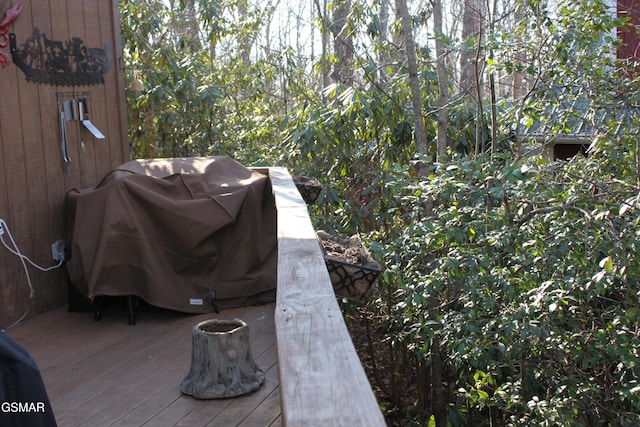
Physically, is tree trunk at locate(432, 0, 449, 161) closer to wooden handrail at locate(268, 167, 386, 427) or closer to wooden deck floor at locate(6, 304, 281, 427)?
wooden deck floor at locate(6, 304, 281, 427)

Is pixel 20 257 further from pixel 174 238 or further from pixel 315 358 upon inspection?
pixel 315 358

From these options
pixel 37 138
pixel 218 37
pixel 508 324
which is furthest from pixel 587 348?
pixel 218 37

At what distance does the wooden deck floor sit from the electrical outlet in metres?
0.34

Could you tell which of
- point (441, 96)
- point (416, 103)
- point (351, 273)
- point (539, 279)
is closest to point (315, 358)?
point (351, 273)

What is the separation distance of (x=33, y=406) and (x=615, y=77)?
4.24 meters

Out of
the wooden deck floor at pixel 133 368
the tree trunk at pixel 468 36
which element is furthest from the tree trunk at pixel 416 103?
the wooden deck floor at pixel 133 368

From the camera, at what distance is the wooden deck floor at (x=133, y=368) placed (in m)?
3.24

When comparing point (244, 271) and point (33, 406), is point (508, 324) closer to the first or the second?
point (244, 271)

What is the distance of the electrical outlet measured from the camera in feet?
15.7

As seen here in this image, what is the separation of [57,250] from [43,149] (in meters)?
0.66

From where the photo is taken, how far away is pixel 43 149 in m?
4.66

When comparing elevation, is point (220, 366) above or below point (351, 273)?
below

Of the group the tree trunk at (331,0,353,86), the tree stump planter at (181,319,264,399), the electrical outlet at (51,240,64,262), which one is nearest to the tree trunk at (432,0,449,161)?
the tree trunk at (331,0,353,86)
